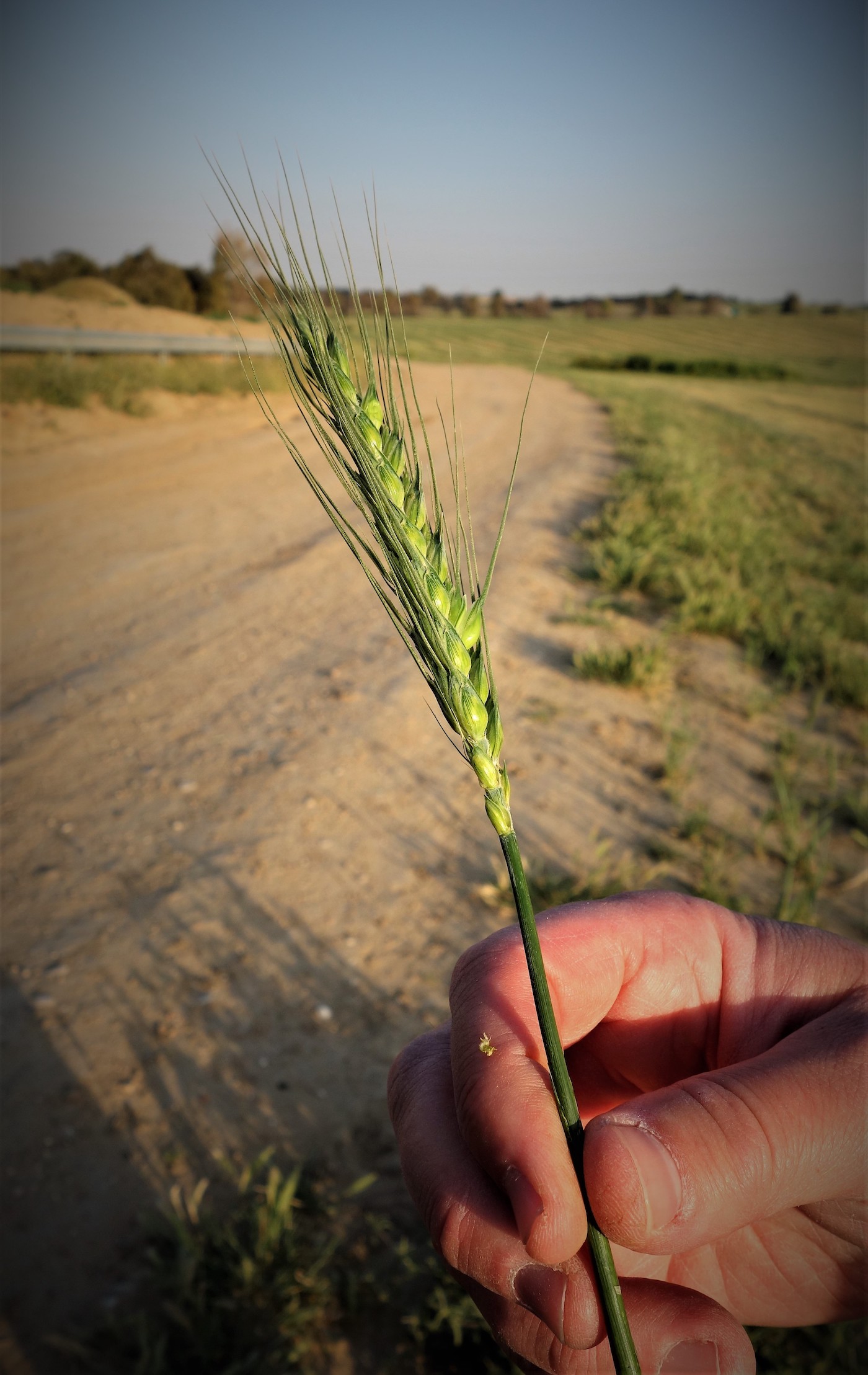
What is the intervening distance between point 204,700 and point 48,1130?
2468 mm

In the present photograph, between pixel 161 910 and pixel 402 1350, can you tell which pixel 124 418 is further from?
pixel 402 1350

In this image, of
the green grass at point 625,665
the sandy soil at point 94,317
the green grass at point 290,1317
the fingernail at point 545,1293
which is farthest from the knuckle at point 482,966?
the sandy soil at point 94,317

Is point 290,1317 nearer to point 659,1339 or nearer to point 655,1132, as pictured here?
point 659,1339

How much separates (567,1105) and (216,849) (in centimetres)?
262

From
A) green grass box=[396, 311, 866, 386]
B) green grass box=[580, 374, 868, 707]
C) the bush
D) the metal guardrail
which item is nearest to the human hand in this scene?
green grass box=[580, 374, 868, 707]

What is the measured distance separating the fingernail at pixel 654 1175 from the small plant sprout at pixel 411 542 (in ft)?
0.20

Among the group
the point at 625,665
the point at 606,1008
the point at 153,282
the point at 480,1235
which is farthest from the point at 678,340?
the point at 480,1235

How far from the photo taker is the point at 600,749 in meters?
3.92

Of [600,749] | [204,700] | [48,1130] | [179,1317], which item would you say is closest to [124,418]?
[204,700]

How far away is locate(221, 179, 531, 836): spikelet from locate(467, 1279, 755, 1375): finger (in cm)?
77

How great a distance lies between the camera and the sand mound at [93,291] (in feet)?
66.5

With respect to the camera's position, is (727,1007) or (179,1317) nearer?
(727,1007)

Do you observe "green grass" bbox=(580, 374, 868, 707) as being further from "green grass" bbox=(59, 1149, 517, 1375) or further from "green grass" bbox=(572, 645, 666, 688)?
"green grass" bbox=(59, 1149, 517, 1375)

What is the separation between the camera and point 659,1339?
0.96m
